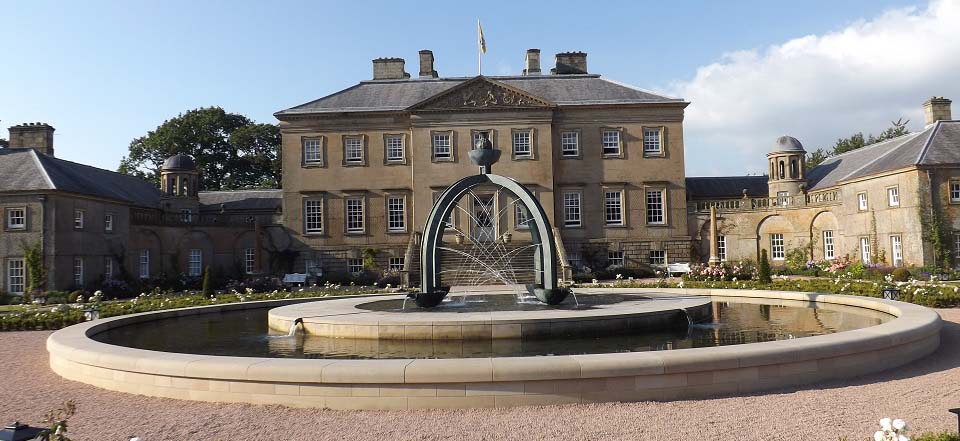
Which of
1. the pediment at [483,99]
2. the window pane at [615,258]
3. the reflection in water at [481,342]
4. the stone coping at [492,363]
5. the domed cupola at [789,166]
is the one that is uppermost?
the pediment at [483,99]

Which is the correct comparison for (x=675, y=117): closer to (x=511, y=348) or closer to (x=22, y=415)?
(x=511, y=348)

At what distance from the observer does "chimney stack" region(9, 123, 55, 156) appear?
34438 mm

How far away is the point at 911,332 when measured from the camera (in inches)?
354

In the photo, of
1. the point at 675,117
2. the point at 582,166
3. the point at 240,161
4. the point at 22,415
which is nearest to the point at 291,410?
the point at 22,415

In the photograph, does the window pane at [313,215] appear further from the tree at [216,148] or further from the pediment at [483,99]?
the tree at [216,148]

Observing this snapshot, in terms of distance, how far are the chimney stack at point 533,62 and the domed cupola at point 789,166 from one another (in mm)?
16646

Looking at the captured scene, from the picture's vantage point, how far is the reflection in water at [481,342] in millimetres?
9875

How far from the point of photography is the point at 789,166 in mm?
41906

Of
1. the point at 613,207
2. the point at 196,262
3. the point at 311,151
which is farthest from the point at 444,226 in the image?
the point at 196,262

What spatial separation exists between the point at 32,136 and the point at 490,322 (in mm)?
35078

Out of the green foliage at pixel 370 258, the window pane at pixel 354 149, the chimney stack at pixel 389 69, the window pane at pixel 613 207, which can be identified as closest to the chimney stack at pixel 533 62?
the chimney stack at pixel 389 69

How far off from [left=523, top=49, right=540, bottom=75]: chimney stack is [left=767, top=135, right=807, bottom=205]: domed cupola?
16.6 m

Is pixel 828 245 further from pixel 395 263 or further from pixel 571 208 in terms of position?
pixel 395 263

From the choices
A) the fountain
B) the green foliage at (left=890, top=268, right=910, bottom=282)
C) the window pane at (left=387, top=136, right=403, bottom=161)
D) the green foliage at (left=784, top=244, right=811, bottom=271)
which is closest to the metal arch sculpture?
the fountain
